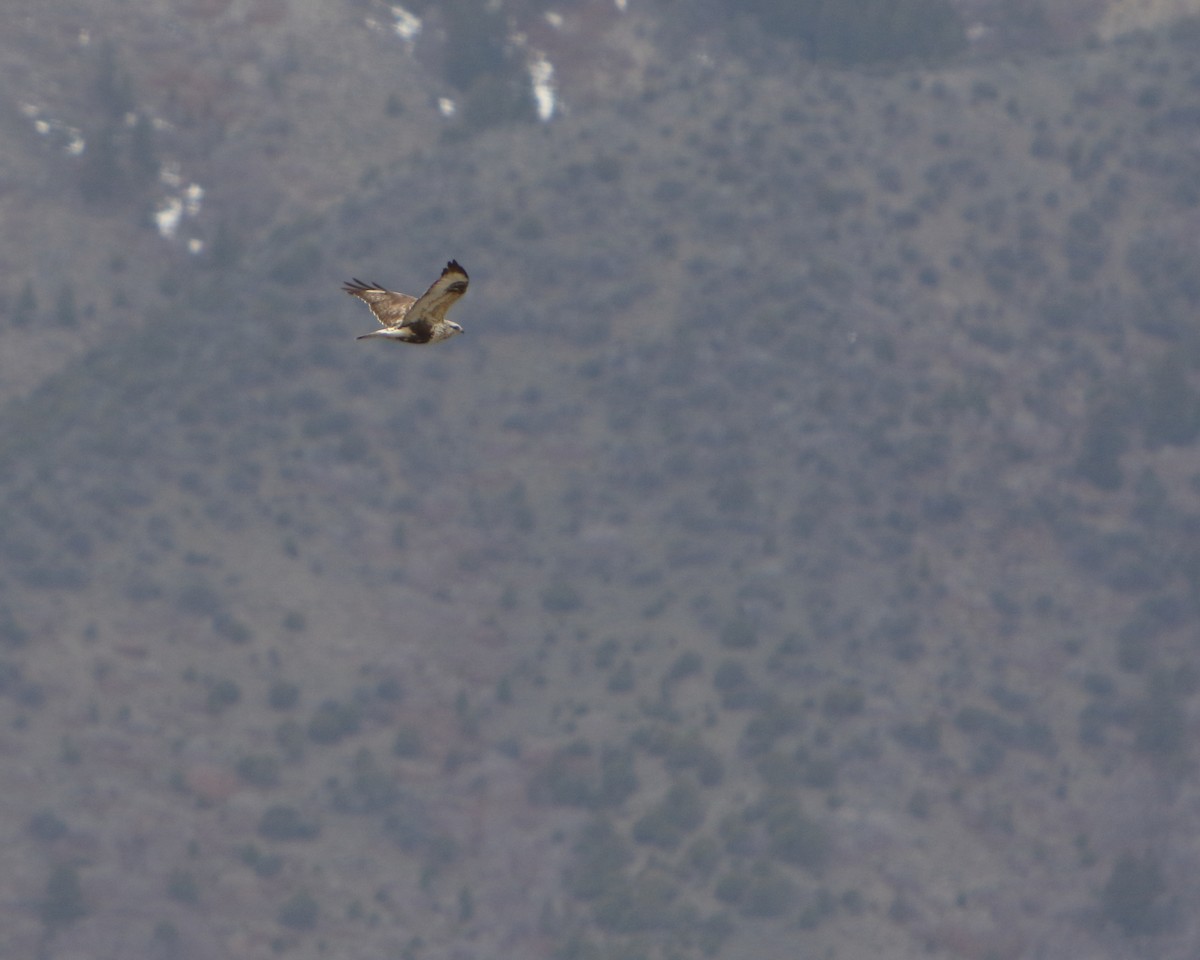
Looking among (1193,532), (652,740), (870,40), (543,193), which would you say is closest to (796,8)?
(870,40)

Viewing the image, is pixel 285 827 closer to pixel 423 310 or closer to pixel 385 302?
pixel 385 302

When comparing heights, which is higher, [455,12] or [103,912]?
[455,12]

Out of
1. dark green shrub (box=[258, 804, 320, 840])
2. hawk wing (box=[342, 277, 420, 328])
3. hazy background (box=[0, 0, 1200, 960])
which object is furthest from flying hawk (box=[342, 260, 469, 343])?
dark green shrub (box=[258, 804, 320, 840])

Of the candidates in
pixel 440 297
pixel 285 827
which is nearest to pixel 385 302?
pixel 440 297

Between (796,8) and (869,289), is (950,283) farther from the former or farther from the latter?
(796,8)

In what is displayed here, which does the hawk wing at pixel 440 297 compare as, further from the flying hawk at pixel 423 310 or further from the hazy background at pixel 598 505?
the hazy background at pixel 598 505
